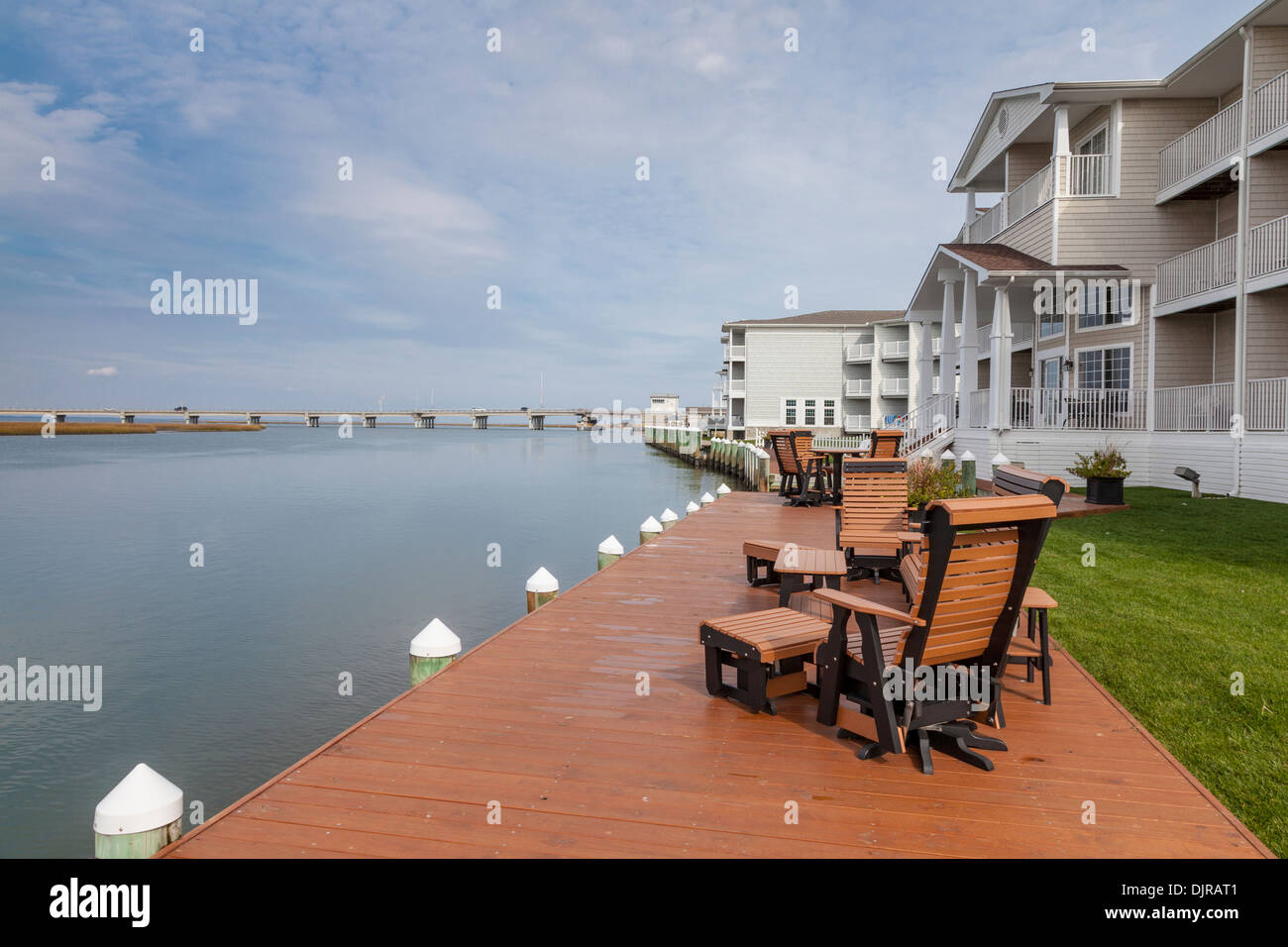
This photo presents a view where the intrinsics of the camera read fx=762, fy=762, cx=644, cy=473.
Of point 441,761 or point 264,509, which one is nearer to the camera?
point 441,761

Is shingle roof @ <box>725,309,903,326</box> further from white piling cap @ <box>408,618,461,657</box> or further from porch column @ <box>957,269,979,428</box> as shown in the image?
white piling cap @ <box>408,618,461,657</box>

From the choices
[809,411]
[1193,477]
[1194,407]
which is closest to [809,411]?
[809,411]

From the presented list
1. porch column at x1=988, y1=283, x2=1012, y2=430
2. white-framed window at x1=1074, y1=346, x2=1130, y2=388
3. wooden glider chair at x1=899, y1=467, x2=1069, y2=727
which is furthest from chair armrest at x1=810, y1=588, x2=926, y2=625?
white-framed window at x1=1074, y1=346, x2=1130, y2=388

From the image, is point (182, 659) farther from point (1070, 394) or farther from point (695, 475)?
point (695, 475)

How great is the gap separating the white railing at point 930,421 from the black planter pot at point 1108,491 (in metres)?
→ 6.71

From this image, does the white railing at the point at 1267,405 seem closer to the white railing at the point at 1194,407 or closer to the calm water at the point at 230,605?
the white railing at the point at 1194,407

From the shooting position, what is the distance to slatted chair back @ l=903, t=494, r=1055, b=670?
11.4ft

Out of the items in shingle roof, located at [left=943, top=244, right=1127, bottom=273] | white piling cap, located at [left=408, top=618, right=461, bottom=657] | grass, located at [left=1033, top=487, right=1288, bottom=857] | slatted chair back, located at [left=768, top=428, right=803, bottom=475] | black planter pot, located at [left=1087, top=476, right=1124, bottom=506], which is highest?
shingle roof, located at [left=943, top=244, right=1127, bottom=273]

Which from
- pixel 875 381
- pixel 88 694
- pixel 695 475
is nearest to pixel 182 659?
pixel 88 694

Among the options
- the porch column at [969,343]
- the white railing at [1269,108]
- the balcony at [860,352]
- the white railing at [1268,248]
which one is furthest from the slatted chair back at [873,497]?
the balcony at [860,352]

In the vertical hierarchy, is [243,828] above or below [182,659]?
above

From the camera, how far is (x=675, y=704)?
4699 millimetres

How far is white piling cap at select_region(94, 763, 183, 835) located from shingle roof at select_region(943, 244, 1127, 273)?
18.7m

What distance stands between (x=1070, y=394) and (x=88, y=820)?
20018mm
